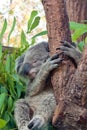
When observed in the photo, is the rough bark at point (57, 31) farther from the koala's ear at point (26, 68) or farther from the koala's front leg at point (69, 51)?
the koala's ear at point (26, 68)

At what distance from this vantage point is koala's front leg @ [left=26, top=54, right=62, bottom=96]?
1.73 metres

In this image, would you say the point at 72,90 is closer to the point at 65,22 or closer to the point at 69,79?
the point at 69,79

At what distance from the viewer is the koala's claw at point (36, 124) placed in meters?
1.81

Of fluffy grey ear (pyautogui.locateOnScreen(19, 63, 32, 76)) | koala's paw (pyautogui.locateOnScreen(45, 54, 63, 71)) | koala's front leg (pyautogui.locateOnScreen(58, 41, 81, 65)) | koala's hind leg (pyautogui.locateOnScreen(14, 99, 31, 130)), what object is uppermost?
koala's front leg (pyautogui.locateOnScreen(58, 41, 81, 65))

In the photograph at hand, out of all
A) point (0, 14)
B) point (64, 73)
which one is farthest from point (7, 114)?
point (0, 14)

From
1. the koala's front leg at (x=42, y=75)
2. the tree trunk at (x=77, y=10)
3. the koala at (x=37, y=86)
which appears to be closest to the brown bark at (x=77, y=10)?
the tree trunk at (x=77, y=10)

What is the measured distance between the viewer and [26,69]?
2170 millimetres

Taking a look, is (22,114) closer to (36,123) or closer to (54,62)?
(36,123)

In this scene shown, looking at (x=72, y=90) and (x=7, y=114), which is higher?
(x=72, y=90)

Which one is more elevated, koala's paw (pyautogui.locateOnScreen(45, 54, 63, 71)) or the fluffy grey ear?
koala's paw (pyautogui.locateOnScreen(45, 54, 63, 71))

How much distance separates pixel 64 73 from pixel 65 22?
23cm

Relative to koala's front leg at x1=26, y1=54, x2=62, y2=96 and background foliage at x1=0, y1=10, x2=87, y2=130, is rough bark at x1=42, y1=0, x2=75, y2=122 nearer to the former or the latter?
koala's front leg at x1=26, y1=54, x2=62, y2=96

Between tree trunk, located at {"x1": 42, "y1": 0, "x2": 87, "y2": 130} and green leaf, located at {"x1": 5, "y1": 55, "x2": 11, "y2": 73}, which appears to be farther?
green leaf, located at {"x1": 5, "y1": 55, "x2": 11, "y2": 73}

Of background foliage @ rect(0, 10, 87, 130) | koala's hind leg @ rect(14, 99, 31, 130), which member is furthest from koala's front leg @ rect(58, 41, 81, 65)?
koala's hind leg @ rect(14, 99, 31, 130)
